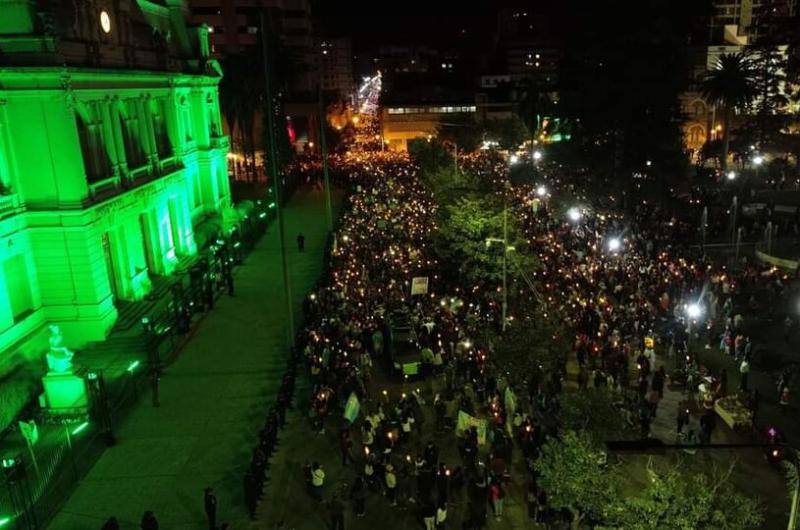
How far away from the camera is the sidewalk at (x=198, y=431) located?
1512 centimetres

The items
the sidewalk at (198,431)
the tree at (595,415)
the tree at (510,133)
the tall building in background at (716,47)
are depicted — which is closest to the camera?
the tree at (595,415)

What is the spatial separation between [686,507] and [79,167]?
68.5 ft

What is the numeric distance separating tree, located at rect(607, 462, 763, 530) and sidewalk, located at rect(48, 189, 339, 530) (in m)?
8.45

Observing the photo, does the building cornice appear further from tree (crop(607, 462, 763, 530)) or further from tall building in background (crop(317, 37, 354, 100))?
tall building in background (crop(317, 37, 354, 100))

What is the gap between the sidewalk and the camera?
15125 mm

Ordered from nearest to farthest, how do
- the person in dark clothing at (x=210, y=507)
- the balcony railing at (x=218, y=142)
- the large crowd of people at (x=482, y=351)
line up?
the person in dark clothing at (x=210, y=507) < the large crowd of people at (x=482, y=351) < the balcony railing at (x=218, y=142)

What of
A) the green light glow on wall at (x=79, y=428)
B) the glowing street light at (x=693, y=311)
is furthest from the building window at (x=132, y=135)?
the glowing street light at (x=693, y=311)

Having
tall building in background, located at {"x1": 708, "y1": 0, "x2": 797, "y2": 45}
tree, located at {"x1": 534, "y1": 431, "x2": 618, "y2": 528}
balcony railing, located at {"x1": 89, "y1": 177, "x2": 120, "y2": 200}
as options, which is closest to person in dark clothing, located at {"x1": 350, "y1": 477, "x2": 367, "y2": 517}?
tree, located at {"x1": 534, "y1": 431, "x2": 618, "y2": 528}

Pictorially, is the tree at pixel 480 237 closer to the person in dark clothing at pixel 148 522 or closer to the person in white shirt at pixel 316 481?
the person in white shirt at pixel 316 481

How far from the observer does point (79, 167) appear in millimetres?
23234

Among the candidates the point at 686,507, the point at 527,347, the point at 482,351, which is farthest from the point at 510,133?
the point at 686,507

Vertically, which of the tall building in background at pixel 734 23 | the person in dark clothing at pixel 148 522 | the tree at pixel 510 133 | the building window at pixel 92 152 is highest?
the tall building in background at pixel 734 23

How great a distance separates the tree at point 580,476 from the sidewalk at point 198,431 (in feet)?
22.2

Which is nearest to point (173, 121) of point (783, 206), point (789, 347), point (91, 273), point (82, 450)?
point (91, 273)
